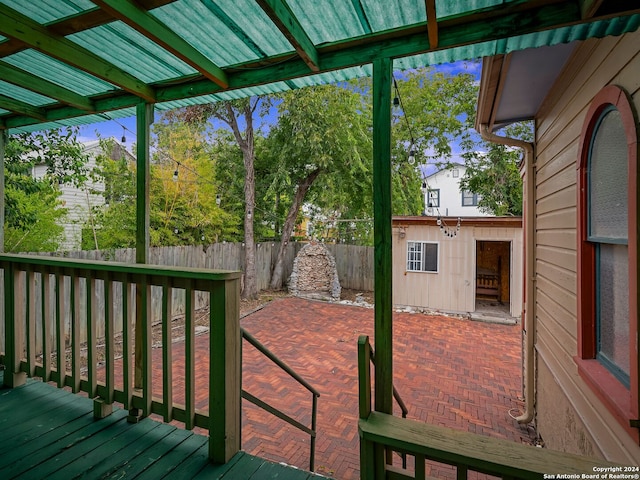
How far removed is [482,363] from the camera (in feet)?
18.6

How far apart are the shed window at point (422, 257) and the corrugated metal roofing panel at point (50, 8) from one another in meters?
8.68

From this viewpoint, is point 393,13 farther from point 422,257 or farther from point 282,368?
point 422,257

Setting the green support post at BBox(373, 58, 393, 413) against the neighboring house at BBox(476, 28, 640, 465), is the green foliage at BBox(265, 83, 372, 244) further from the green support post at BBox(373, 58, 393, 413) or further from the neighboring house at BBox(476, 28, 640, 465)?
the green support post at BBox(373, 58, 393, 413)

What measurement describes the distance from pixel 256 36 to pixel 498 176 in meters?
13.0

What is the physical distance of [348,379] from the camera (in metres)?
4.93

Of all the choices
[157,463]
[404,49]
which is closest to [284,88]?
[404,49]

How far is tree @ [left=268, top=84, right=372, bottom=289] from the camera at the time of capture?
994cm

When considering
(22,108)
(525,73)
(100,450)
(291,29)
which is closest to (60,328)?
(100,450)

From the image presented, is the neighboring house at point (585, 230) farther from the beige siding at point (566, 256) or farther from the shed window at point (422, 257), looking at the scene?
the shed window at point (422, 257)

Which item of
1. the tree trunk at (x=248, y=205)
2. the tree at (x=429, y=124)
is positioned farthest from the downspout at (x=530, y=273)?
the tree at (x=429, y=124)

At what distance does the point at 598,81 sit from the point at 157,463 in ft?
10.8

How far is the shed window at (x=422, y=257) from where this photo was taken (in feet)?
30.3

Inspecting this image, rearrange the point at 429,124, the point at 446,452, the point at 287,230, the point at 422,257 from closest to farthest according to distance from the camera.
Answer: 1. the point at 446,452
2. the point at 422,257
3. the point at 287,230
4. the point at 429,124

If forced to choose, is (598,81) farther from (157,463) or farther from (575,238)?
(157,463)
